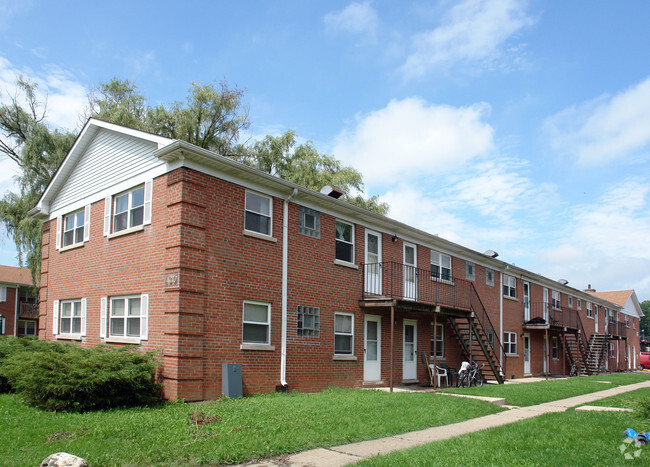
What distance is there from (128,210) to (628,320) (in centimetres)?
5163

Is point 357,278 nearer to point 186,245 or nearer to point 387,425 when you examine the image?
point 186,245

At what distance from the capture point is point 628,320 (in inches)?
2047

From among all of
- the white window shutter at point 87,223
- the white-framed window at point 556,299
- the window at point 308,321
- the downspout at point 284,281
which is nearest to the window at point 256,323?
the downspout at point 284,281

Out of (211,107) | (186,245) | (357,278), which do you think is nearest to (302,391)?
(357,278)

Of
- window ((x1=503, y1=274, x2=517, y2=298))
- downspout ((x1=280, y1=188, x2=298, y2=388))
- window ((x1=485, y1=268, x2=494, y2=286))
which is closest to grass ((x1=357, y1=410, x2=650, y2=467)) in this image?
downspout ((x1=280, y1=188, x2=298, y2=388))

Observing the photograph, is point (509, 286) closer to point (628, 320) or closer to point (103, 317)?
point (103, 317)

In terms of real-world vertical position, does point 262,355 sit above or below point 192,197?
below

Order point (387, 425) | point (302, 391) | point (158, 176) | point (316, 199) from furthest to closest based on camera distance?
1. point (316, 199)
2. point (302, 391)
3. point (158, 176)
4. point (387, 425)

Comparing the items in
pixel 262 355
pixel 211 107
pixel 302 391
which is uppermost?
pixel 211 107

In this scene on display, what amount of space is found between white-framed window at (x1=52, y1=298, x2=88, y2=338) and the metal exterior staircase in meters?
12.6

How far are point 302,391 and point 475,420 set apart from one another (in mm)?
5282

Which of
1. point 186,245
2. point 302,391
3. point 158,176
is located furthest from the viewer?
point 302,391

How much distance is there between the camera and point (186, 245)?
12.1 metres

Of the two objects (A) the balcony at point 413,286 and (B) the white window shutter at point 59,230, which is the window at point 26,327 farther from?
(A) the balcony at point 413,286
